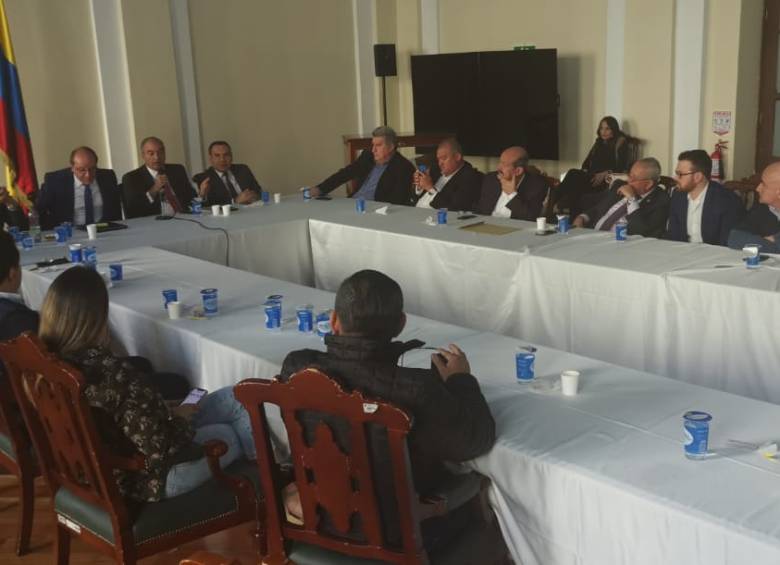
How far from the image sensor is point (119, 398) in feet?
7.21

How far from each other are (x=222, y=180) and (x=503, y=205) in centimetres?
221

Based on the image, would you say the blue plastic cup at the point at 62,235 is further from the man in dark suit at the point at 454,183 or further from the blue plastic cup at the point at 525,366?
the blue plastic cup at the point at 525,366

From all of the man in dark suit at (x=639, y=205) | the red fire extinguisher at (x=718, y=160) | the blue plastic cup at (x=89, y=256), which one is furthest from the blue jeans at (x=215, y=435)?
the red fire extinguisher at (x=718, y=160)

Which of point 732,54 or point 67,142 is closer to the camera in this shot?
point 732,54

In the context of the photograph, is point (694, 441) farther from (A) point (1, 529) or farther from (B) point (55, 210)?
(B) point (55, 210)

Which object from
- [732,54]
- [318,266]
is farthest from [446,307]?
[732,54]

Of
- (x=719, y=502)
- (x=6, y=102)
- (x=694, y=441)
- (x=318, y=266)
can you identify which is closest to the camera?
(x=719, y=502)

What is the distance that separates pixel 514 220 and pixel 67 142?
3.95m

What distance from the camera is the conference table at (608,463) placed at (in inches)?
66.8

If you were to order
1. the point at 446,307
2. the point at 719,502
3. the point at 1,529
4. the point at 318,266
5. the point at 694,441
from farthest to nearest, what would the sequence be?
the point at 318,266 → the point at 446,307 → the point at 1,529 → the point at 694,441 → the point at 719,502

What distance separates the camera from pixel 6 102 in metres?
6.28

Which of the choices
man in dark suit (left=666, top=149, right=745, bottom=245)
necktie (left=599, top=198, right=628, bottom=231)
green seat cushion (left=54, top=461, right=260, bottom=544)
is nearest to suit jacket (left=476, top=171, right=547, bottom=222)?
necktie (left=599, top=198, right=628, bottom=231)

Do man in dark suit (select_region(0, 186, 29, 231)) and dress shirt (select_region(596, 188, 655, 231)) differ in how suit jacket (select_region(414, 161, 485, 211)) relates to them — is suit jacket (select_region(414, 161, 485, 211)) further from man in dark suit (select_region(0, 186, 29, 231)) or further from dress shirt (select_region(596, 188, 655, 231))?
man in dark suit (select_region(0, 186, 29, 231))

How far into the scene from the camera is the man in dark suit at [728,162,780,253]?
388 centimetres
